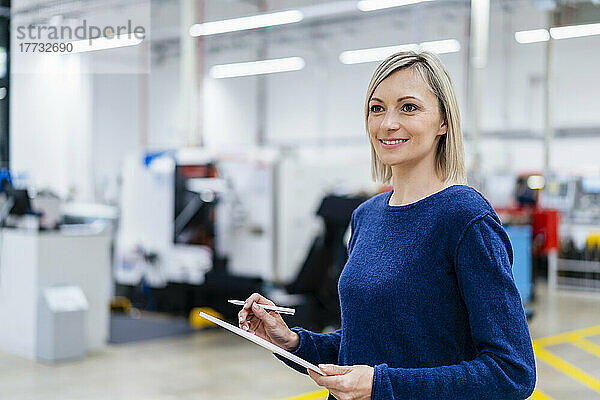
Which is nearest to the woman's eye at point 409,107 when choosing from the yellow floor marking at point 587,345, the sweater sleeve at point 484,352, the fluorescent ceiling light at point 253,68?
the sweater sleeve at point 484,352

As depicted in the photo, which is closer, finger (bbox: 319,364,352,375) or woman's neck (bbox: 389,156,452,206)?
finger (bbox: 319,364,352,375)

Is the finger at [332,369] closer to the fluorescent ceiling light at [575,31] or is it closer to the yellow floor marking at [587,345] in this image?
the yellow floor marking at [587,345]

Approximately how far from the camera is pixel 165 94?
7.85 m

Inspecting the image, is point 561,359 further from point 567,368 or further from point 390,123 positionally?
point 390,123

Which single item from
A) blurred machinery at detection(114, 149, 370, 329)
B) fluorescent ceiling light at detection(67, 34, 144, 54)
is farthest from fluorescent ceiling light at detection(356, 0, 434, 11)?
fluorescent ceiling light at detection(67, 34, 144, 54)

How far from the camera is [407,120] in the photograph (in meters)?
1.17

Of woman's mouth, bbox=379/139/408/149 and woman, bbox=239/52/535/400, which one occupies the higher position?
woman's mouth, bbox=379/139/408/149

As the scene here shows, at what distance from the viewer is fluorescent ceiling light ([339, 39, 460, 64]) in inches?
217

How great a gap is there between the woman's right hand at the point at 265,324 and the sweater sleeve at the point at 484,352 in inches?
12.7

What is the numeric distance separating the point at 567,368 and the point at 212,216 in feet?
10.8

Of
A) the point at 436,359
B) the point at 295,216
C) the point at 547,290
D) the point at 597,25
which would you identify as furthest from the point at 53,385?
the point at 547,290

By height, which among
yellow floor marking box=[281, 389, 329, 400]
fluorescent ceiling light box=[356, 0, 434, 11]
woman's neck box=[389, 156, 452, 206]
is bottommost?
yellow floor marking box=[281, 389, 329, 400]

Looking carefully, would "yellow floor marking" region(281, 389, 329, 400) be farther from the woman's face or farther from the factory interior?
the woman's face

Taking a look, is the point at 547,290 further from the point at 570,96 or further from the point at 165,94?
the point at 165,94
